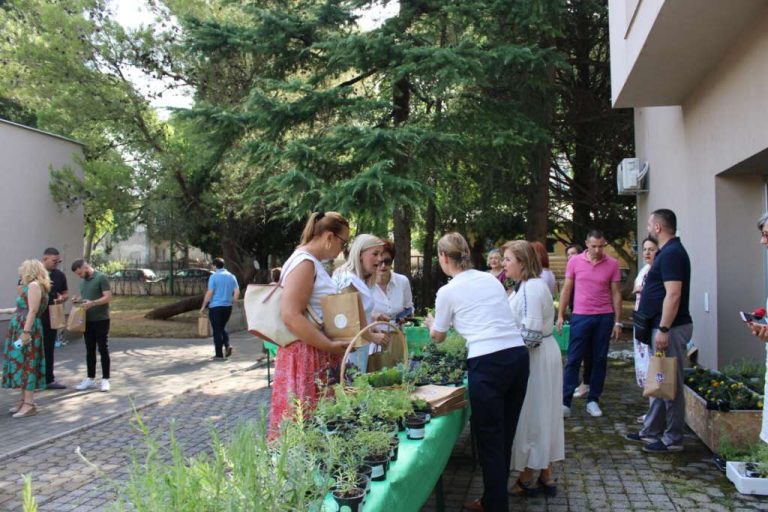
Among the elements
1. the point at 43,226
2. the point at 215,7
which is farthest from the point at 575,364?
the point at 215,7

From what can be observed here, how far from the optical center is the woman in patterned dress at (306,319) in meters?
3.39

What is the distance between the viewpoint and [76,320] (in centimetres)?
855

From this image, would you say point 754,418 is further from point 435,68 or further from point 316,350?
point 435,68

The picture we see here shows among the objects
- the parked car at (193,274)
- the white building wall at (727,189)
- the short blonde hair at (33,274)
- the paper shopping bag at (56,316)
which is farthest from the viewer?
the parked car at (193,274)

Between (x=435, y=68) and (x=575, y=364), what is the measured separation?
5507 mm

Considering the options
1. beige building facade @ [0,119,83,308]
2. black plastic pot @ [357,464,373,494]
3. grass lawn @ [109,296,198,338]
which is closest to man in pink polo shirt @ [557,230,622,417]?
black plastic pot @ [357,464,373,494]

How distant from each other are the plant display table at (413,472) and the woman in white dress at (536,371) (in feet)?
2.82

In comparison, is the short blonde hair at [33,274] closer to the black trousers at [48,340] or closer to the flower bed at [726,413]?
the black trousers at [48,340]

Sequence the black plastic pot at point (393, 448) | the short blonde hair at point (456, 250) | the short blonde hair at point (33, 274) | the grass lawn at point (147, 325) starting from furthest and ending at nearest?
the grass lawn at point (147, 325) → the short blonde hair at point (33, 274) → the short blonde hair at point (456, 250) → the black plastic pot at point (393, 448)

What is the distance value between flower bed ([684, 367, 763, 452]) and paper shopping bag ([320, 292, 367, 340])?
345 centimetres

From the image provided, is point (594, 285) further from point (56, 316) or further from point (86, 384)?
point (86, 384)

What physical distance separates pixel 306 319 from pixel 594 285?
15.1 feet

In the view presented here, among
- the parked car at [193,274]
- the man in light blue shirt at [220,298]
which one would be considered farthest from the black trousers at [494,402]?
the parked car at [193,274]

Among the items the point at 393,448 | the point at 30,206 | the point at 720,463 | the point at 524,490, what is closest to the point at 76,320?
the point at 30,206
